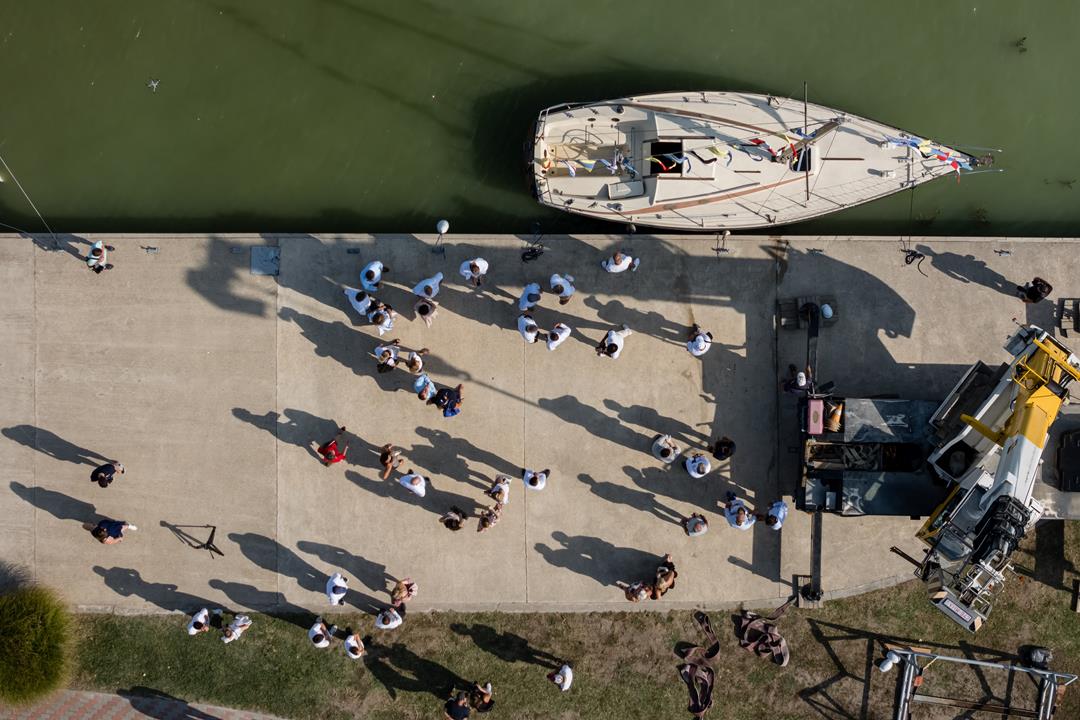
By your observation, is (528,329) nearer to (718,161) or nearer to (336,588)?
(718,161)

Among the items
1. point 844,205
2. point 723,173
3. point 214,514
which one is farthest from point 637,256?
point 214,514

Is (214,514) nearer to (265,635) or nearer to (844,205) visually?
(265,635)

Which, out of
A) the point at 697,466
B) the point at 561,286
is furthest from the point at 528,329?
the point at 697,466

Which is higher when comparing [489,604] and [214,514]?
[214,514]

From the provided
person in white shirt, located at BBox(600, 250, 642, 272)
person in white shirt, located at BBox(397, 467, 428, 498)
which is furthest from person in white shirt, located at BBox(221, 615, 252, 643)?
person in white shirt, located at BBox(600, 250, 642, 272)

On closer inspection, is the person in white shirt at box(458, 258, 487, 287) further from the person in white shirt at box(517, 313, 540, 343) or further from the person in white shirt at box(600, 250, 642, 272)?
the person in white shirt at box(600, 250, 642, 272)
